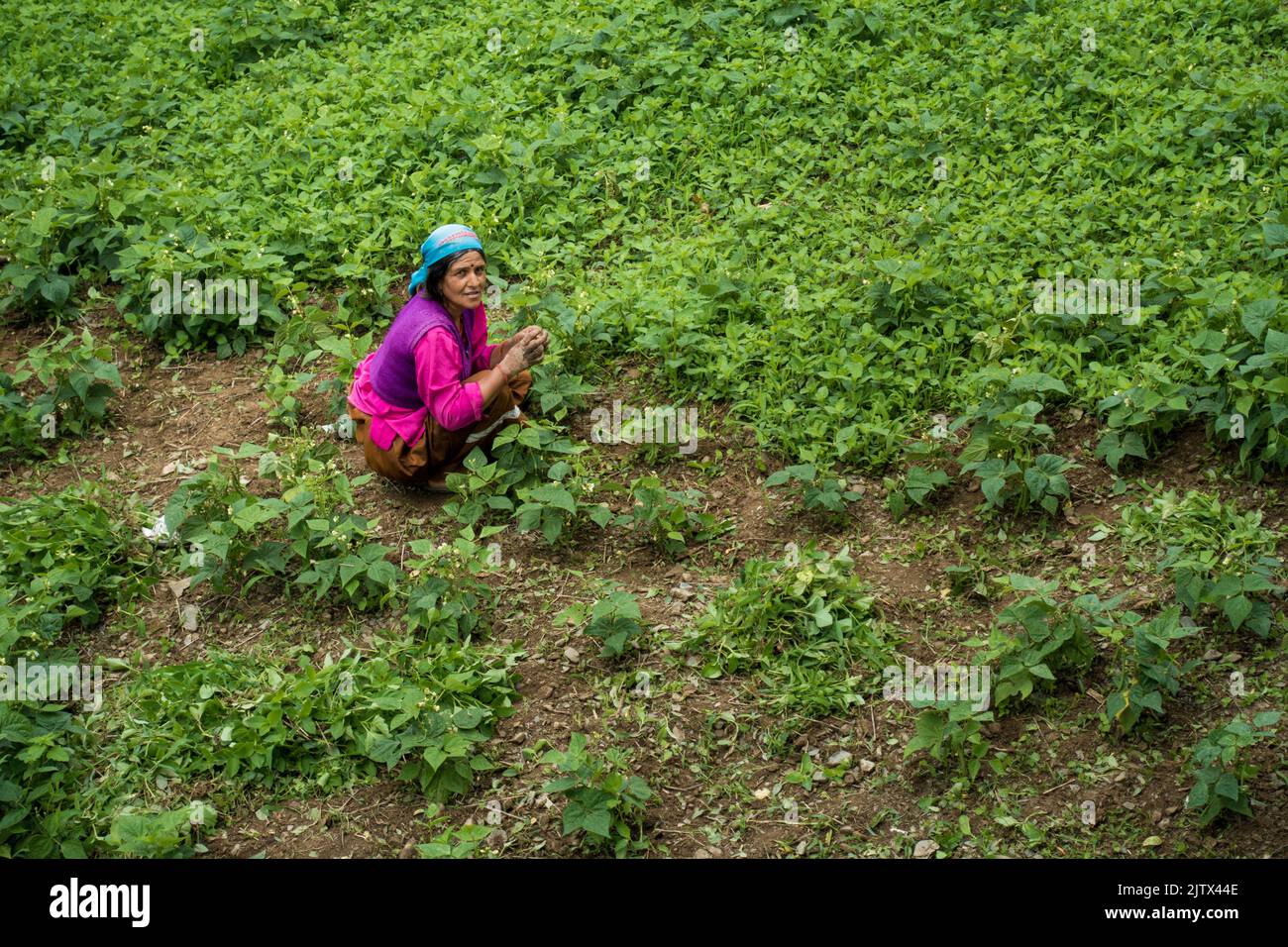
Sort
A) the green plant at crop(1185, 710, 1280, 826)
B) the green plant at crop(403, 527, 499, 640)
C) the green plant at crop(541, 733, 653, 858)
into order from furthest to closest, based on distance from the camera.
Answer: the green plant at crop(403, 527, 499, 640)
the green plant at crop(541, 733, 653, 858)
the green plant at crop(1185, 710, 1280, 826)

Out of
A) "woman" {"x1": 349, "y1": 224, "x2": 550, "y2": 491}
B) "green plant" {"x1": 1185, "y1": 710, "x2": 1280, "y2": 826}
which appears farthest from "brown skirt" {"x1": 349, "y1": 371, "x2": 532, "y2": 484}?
"green plant" {"x1": 1185, "y1": 710, "x2": 1280, "y2": 826}

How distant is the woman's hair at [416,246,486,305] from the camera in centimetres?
545

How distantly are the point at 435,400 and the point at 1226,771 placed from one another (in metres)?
3.46

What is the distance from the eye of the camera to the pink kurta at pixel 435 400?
17.9 ft

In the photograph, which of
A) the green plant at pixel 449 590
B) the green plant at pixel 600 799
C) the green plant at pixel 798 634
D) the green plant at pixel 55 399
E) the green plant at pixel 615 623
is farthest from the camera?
the green plant at pixel 55 399

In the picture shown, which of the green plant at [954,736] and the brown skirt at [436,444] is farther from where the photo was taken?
the brown skirt at [436,444]

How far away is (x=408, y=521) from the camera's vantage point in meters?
5.72
